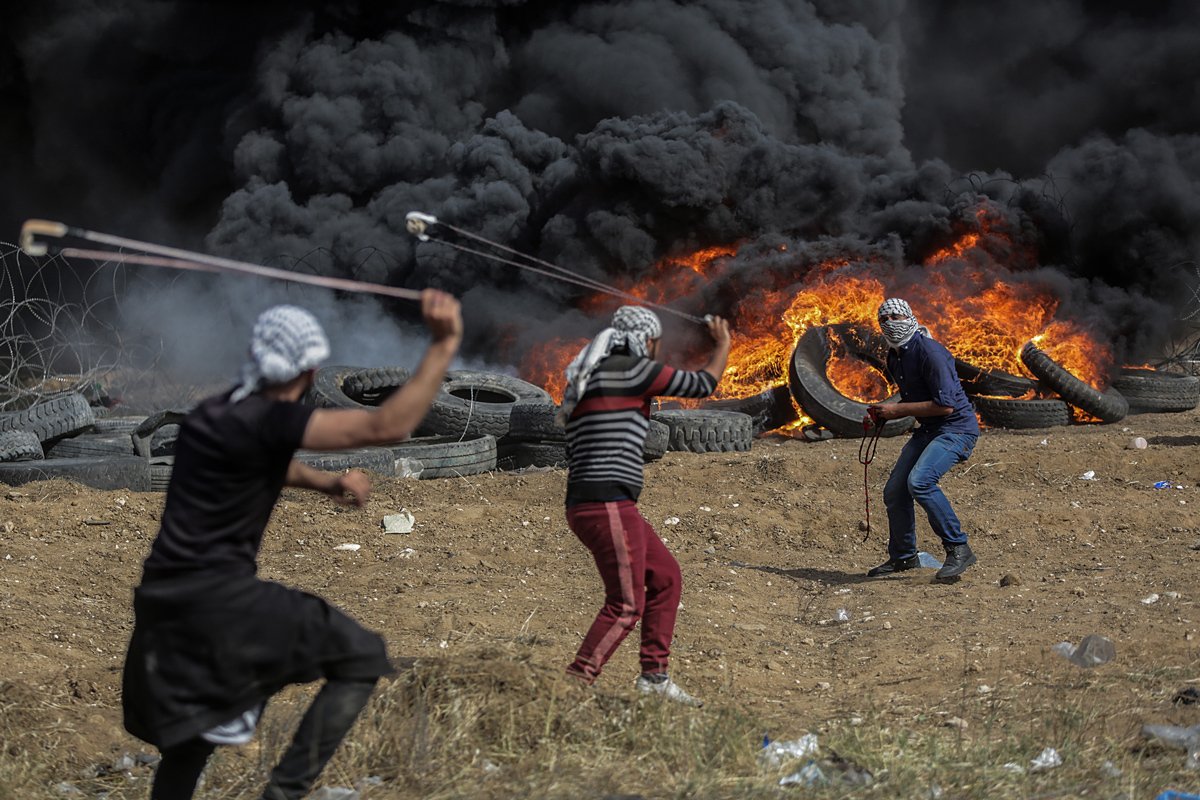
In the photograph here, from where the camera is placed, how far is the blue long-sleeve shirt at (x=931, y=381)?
7.90 meters

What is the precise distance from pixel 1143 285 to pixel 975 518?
11.0m

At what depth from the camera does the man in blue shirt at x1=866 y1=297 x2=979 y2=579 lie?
7.91 meters

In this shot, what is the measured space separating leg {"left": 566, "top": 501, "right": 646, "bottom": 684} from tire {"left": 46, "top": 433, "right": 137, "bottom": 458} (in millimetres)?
8221

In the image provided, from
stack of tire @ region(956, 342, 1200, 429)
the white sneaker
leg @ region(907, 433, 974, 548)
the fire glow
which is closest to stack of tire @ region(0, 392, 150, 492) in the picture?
leg @ region(907, 433, 974, 548)

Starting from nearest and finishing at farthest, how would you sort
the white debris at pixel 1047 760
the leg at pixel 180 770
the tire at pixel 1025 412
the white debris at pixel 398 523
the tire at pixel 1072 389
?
the leg at pixel 180 770
the white debris at pixel 1047 760
the white debris at pixel 398 523
the tire at pixel 1025 412
the tire at pixel 1072 389

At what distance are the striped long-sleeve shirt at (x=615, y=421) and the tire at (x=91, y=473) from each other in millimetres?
7054

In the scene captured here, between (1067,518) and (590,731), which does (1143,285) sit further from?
(590,731)

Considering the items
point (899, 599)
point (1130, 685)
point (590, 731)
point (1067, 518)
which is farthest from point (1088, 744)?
point (1067, 518)

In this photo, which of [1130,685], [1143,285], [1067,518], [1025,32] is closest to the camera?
[1130,685]

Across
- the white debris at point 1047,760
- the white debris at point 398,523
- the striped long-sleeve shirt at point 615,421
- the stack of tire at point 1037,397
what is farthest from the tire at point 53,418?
the stack of tire at point 1037,397

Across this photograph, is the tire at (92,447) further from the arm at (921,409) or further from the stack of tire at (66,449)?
the arm at (921,409)

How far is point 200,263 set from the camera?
4.06 m

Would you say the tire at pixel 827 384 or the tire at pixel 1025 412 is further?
the tire at pixel 1025 412

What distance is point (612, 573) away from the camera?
5047mm
